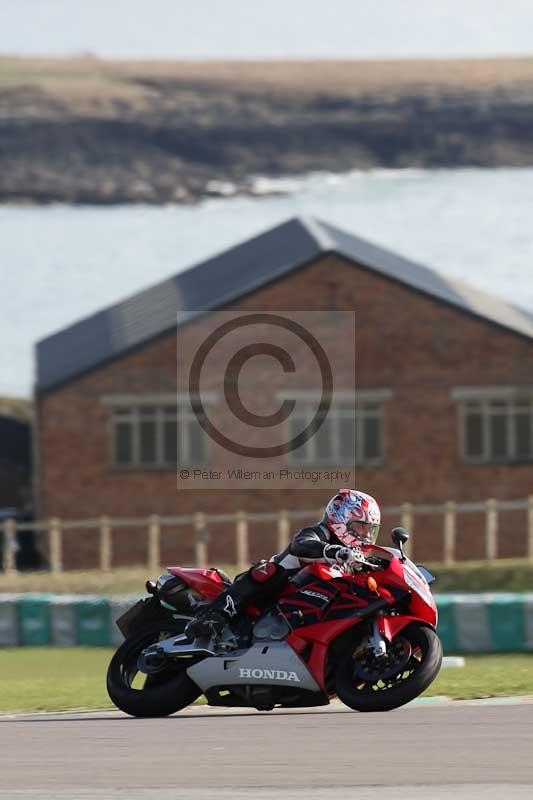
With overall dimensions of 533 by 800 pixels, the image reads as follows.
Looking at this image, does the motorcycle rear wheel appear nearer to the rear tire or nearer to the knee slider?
the knee slider

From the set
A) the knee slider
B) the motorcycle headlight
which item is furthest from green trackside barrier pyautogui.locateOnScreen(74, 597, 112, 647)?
the knee slider

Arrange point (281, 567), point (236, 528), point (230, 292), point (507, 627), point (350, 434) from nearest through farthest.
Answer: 1. point (281, 567)
2. point (507, 627)
3. point (236, 528)
4. point (350, 434)
5. point (230, 292)

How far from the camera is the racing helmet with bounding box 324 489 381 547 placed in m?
12.8

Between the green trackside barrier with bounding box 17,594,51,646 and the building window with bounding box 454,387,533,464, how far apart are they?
18312 mm

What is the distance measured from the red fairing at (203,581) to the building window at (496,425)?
1098 inches

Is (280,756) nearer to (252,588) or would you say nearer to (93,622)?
(252,588)

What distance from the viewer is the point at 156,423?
41.2 metres

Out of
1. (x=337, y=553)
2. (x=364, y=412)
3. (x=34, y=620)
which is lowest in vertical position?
(x=34, y=620)

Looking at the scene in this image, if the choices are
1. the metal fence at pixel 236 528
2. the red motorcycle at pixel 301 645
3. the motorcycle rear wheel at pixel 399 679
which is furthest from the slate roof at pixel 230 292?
the motorcycle rear wheel at pixel 399 679

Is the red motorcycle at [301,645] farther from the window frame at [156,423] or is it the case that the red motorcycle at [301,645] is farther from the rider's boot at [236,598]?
the window frame at [156,423]

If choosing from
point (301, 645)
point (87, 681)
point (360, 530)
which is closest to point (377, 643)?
point (301, 645)

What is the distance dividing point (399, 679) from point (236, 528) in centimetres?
2780

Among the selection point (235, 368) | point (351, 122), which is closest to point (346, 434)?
point (235, 368)

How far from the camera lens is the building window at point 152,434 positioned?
134 feet
